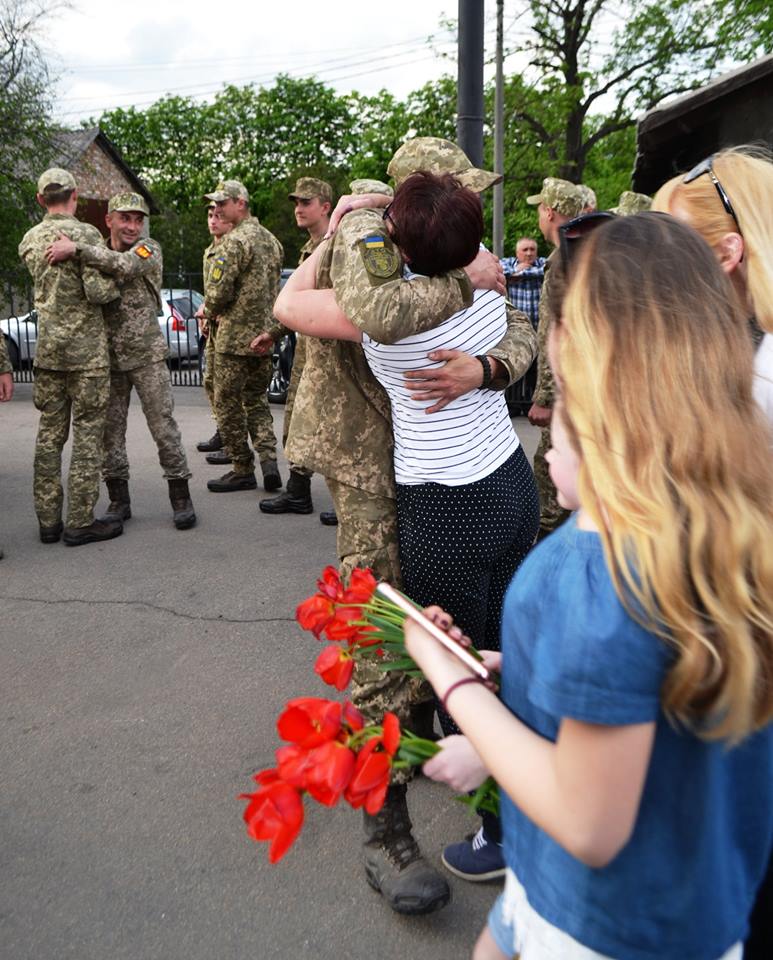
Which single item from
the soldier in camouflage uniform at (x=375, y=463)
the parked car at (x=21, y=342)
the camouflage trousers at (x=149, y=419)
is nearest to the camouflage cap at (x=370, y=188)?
the soldier in camouflage uniform at (x=375, y=463)

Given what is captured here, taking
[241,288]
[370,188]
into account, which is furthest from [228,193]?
[370,188]

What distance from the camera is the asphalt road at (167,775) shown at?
247 centimetres

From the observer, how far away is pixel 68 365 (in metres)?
5.66

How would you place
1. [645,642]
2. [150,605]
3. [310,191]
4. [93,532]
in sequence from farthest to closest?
[310,191] → [93,532] → [150,605] → [645,642]

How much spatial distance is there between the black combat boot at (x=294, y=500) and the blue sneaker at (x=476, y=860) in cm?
411

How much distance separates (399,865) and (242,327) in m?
5.19

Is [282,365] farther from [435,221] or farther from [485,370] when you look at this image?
[435,221]

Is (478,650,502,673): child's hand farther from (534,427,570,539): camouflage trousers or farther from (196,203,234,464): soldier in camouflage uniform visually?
(196,203,234,464): soldier in camouflage uniform

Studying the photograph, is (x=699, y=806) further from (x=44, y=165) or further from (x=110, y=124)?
(x=110, y=124)

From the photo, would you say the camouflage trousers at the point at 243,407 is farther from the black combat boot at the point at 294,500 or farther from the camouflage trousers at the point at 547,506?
the camouflage trousers at the point at 547,506

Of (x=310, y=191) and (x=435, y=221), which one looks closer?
(x=435, y=221)

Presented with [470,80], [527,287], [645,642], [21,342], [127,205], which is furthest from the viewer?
[21,342]

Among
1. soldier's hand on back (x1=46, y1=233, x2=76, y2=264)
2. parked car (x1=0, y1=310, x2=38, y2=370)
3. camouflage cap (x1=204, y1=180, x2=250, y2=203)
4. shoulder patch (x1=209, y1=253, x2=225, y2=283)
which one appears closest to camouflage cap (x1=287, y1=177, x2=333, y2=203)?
camouflage cap (x1=204, y1=180, x2=250, y2=203)

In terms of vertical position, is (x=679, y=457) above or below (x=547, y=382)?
above
